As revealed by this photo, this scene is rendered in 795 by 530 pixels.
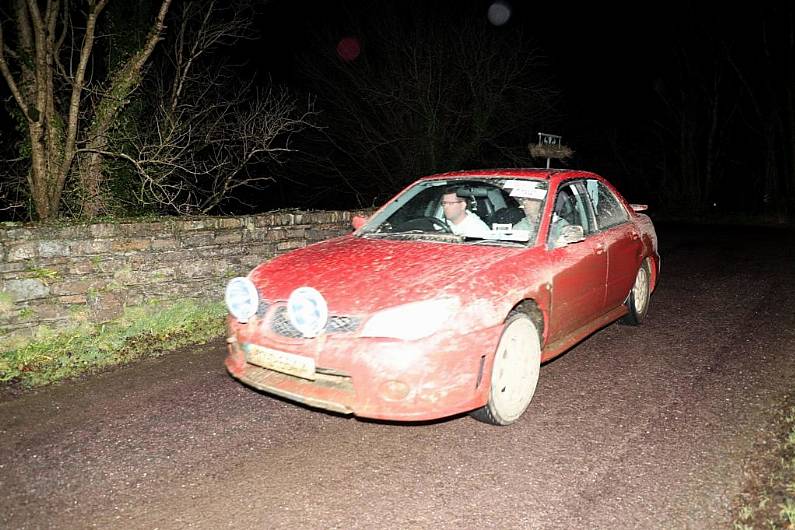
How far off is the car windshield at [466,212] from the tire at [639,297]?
1.56m

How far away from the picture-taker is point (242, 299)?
3752 millimetres

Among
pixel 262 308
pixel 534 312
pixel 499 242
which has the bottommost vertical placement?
pixel 534 312

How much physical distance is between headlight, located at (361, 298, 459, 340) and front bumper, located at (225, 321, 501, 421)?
4cm

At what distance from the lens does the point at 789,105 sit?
82.3 feet

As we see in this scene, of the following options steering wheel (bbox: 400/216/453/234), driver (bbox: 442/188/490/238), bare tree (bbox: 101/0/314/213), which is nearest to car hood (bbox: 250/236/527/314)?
steering wheel (bbox: 400/216/453/234)

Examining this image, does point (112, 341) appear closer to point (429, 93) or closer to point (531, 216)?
point (531, 216)

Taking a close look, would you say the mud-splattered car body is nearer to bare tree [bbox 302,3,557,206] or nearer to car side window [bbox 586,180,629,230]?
car side window [bbox 586,180,629,230]

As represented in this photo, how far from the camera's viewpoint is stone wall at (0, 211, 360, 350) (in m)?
5.28

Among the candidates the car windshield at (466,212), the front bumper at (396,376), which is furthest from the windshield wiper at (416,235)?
the front bumper at (396,376)

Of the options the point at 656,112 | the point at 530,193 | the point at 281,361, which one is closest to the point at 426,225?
the point at 530,193

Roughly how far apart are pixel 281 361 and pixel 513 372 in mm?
1461

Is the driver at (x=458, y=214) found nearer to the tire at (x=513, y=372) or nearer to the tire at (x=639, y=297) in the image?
the tire at (x=513, y=372)

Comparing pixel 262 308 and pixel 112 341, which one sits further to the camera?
pixel 112 341

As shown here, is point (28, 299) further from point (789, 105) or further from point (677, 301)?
point (789, 105)
